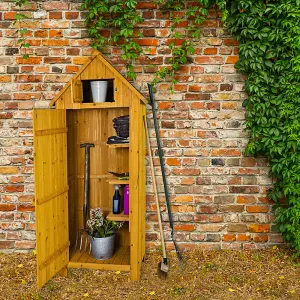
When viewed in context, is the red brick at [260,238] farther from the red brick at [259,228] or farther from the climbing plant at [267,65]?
the climbing plant at [267,65]

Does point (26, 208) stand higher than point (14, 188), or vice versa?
point (14, 188)

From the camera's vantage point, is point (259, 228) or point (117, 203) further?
point (259, 228)

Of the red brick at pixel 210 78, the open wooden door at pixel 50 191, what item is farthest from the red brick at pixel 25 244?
the red brick at pixel 210 78

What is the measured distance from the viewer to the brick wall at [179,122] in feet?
11.6

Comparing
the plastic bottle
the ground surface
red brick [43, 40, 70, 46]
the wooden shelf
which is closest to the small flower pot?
red brick [43, 40, 70, 46]

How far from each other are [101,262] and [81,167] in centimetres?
92

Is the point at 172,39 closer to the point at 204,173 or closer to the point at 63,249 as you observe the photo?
the point at 204,173

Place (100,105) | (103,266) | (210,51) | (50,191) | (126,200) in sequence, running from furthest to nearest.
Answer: (210,51), (126,200), (103,266), (100,105), (50,191)

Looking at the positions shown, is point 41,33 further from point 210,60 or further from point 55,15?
point 210,60

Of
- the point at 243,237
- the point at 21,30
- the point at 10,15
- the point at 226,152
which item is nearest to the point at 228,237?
the point at 243,237

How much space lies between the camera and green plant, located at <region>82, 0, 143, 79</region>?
3371 mm

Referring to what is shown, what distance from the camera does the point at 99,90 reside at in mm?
3252

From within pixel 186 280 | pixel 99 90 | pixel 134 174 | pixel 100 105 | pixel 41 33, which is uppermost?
pixel 41 33

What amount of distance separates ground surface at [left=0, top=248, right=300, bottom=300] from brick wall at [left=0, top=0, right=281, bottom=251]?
0.57ft
